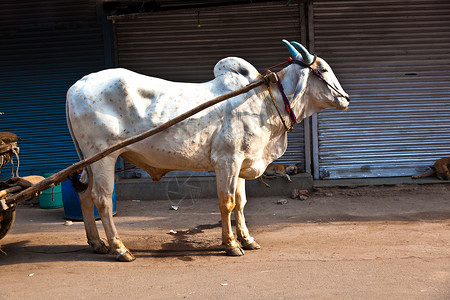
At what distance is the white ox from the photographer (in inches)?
215

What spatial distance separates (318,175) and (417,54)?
291cm

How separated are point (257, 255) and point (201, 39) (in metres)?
5.03

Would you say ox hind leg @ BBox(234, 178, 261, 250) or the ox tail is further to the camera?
ox hind leg @ BBox(234, 178, 261, 250)

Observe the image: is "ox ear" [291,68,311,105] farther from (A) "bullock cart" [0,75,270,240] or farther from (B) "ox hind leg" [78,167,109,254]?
(B) "ox hind leg" [78,167,109,254]

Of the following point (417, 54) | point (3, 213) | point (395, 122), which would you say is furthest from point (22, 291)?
point (417, 54)

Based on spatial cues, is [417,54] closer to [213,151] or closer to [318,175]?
[318,175]

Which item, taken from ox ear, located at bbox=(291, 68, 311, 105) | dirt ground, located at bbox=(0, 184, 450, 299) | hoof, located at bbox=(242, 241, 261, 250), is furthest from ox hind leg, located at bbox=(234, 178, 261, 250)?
ox ear, located at bbox=(291, 68, 311, 105)

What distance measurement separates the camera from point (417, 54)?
9492 millimetres

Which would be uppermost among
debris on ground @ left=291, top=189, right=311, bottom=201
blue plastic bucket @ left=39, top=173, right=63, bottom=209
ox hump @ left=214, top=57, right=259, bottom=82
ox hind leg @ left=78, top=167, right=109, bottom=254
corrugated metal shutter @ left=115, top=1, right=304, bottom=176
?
corrugated metal shutter @ left=115, top=1, right=304, bottom=176

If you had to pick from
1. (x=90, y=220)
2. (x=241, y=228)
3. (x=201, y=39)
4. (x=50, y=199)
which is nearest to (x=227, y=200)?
(x=241, y=228)

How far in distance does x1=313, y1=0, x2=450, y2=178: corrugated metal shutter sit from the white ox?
381cm

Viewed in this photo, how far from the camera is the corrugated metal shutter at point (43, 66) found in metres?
9.41

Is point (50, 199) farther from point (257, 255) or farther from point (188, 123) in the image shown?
point (257, 255)

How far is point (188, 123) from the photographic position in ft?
18.2
